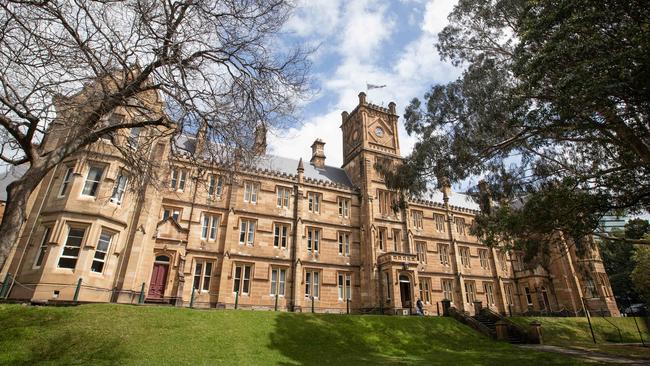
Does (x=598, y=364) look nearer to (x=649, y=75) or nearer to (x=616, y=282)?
(x=649, y=75)

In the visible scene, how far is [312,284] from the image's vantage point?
88.1 ft

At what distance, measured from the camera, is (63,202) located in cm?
1756

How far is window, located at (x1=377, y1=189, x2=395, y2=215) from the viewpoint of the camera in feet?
103

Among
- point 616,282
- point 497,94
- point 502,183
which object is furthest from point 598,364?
point 616,282

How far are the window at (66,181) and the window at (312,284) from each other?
16315 millimetres

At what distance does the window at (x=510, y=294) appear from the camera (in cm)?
3559

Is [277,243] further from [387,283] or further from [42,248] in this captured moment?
[42,248]

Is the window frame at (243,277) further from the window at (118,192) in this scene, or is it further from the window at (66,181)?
the window at (66,181)

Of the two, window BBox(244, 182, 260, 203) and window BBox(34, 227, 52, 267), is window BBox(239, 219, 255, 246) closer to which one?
window BBox(244, 182, 260, 203)

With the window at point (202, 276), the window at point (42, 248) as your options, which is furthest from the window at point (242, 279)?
the window at point (42, 248)

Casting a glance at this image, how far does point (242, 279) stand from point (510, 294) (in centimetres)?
2766

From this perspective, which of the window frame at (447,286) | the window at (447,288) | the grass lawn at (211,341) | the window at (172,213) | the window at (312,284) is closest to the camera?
the grass lawn at (211,341)

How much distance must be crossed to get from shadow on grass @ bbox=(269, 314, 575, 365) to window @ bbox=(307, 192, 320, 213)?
11234 millimetres

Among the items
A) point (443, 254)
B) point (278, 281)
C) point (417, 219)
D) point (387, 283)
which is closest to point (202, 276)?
point (278, 281)
